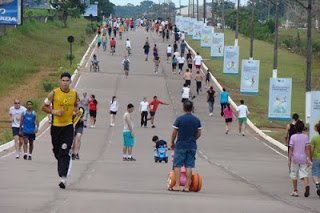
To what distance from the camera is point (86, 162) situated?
2662cm

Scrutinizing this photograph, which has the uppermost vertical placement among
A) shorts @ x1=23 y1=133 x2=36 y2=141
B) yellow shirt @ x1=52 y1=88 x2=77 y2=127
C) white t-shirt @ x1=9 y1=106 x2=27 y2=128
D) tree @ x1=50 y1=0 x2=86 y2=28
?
tree @ x1=50 y1=0 x2=86 y2=28

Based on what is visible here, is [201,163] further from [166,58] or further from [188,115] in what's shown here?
[166,58]

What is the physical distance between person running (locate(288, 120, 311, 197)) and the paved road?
375 mm

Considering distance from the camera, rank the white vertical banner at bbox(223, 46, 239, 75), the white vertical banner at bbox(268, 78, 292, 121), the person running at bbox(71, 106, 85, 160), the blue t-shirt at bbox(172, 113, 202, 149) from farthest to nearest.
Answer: the white vertical banner at bbox(223, 46, 239, 75), the white vertical banner at bbox(268, 78, 292, 121), the person running at bbox(71, 106, 85, 160), the blue t-shirt at bbox(172, 113, 202, 149)

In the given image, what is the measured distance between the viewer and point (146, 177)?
2192 cm

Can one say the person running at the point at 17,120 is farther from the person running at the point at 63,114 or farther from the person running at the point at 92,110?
the person running at the point at 92,110

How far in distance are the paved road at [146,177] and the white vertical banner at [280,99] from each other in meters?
1.57

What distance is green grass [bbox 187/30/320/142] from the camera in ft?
148

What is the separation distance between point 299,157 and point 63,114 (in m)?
5.45

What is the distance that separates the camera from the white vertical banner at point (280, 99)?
39406mm

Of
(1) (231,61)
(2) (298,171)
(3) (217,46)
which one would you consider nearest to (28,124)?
(2) (298,171)

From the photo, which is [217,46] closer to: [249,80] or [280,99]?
[249,80]

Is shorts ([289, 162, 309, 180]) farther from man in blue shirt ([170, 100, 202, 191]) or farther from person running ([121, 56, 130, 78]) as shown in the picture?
person running ([121, 56, 130, 78])

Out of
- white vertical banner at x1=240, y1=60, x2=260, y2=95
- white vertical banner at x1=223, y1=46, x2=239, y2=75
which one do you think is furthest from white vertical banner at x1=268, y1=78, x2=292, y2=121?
white vertical banner at x1=223, y1=46, x2=239, y2=75
